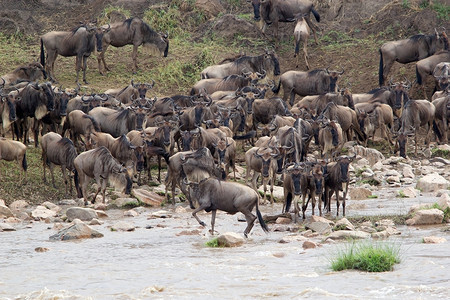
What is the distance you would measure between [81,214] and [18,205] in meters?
2.00

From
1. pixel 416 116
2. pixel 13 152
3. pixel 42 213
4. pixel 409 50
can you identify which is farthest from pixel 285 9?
pixel 42 213

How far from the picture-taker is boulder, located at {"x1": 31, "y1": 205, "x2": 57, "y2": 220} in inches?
585

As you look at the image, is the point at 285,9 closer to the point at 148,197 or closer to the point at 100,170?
the point at 148,197

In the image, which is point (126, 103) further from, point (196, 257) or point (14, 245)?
point (196, 257)

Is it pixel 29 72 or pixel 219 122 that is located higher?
pixel 29 72

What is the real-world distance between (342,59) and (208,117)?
9.90 m

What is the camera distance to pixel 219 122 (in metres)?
19.5

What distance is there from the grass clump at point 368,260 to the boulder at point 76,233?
4406 mm

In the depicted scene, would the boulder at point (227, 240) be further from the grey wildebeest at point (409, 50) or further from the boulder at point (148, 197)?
the grey wildebeest at point (409, 50)

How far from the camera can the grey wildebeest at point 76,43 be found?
2562cm

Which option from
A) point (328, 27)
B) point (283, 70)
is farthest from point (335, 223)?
point (328, 27)

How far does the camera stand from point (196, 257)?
1112 centimetres

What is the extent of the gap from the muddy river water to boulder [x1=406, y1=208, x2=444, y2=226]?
0.27m

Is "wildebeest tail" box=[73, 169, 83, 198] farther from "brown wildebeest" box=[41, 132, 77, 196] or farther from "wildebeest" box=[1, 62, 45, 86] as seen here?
"wildebeest" box=[1, 62, 45, 86]
